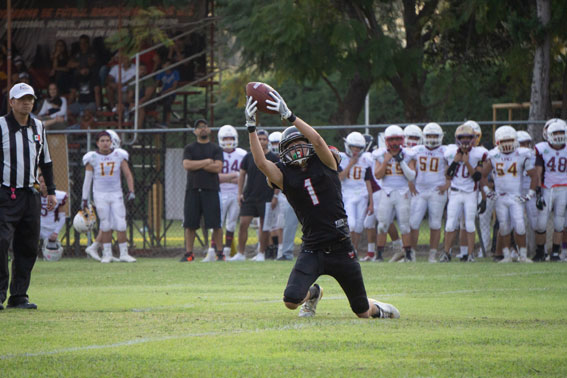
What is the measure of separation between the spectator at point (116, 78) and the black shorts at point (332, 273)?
1445cm

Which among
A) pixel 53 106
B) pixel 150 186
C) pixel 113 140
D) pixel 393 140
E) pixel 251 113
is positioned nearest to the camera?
pixel 251 113

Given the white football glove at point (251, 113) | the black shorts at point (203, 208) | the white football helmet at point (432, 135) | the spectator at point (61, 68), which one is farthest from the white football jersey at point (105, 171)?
the white football glove at point (251, 113)

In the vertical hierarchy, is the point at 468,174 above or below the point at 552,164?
below

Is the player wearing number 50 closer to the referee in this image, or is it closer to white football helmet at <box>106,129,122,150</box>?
white football helmet at <box>106,129,122,150</box>

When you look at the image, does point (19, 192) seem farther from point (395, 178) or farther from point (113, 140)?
point (395, 178)

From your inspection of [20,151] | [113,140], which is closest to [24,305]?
[20,151]

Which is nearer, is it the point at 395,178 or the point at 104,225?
the point at 395,178

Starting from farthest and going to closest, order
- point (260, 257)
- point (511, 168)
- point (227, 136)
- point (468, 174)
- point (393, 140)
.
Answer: point (227, 136)
point (260, 257)
point (393, 140)
point (468, 174)
point (511, 168)

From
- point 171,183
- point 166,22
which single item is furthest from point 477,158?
point 166,22

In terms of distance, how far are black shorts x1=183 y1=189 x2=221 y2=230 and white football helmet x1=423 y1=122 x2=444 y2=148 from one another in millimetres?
3781

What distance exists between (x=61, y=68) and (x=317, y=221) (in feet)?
50.9

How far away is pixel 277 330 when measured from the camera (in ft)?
22.9

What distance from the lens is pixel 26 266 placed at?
9.04 meters

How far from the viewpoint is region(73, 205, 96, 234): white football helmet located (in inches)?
672
